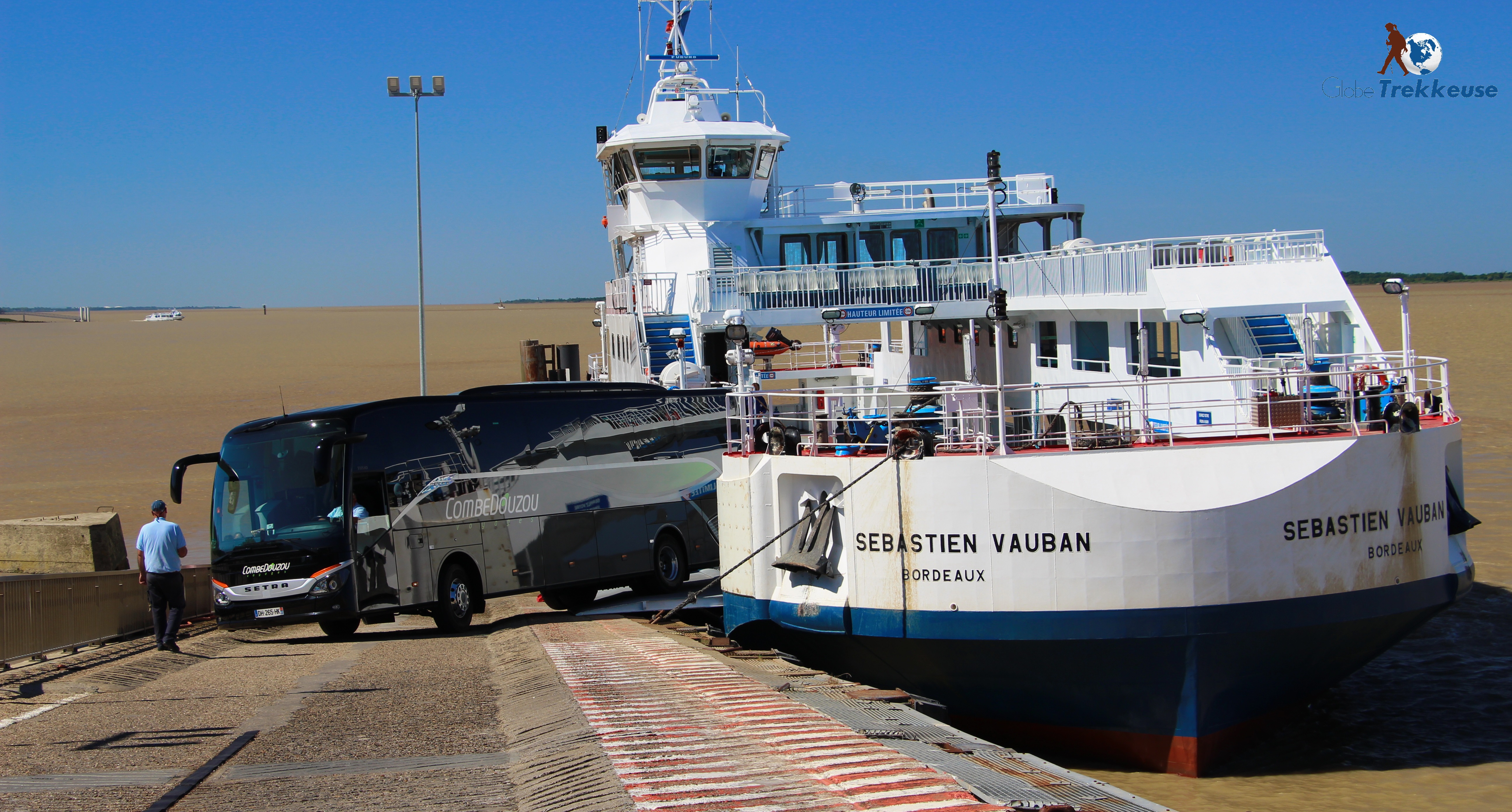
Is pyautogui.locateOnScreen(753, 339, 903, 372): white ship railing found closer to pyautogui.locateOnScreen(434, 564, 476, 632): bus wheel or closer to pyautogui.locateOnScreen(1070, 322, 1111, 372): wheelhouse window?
pyautogui.locateOnScreen(1070, 322, 1111, 372): wheelhouse window

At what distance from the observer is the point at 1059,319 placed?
19.8 meters

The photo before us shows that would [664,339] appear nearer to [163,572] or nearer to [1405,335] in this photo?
[163,572]

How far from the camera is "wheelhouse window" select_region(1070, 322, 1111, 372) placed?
62.1 feet

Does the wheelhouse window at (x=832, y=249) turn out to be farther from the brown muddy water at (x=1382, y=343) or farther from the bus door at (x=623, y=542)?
the brown muddy water at (x=1382, y=343)

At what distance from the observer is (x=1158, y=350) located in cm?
1741

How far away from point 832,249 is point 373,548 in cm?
1355

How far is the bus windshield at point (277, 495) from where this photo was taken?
14.9 meters

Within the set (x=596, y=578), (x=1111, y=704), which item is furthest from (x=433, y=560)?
(x=1111, y=704)

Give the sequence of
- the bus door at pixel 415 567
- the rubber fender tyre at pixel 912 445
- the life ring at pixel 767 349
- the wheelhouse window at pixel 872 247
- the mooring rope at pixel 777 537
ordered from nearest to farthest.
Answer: the rubber fender tyre at pixel 912 445 → the mooring rope at pixel 777 537 → the bus door at pixel 415 567 → the life ring at pixel 767 349 → the wheelhouse window at pixel 872 247

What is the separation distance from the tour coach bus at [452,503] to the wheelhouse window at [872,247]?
24.9 feet

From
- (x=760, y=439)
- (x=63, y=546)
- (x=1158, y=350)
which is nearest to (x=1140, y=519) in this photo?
(x=760, y=439)

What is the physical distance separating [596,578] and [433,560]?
287 cm

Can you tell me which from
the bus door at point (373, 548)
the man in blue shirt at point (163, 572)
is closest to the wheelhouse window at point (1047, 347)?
the bus door at point (373, 548)

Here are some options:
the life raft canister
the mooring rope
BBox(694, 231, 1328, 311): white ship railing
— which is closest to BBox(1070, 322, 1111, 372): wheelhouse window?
BBox(694, 231, 1328, 311): white ship railing
